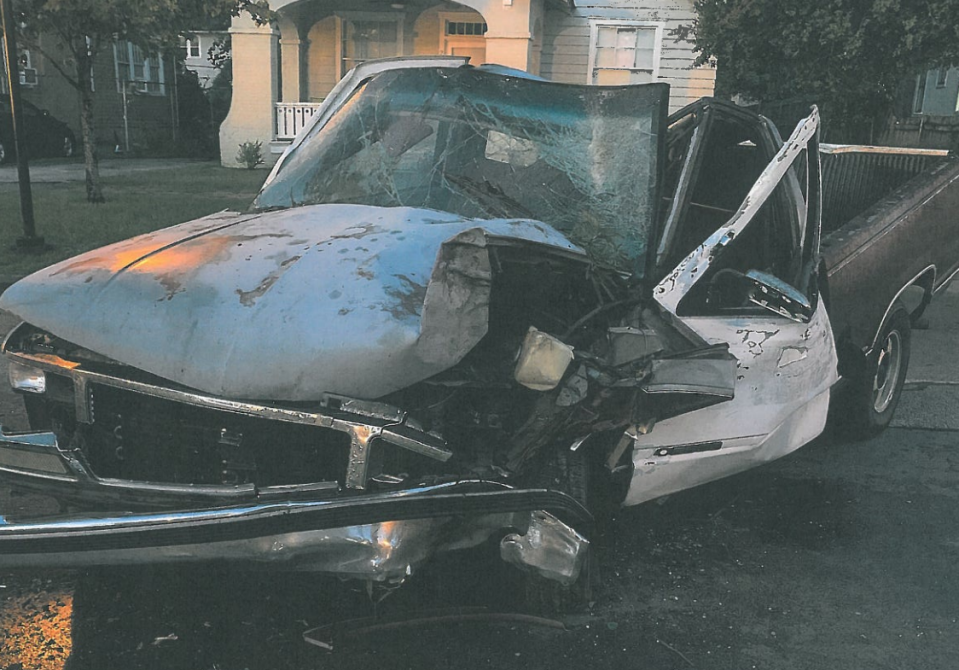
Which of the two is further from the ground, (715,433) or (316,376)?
(316,376)

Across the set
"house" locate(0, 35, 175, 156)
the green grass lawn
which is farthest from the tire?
"house" locate(0, 35, 175, 156)

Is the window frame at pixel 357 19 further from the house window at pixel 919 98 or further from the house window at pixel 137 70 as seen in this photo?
the house window at pixel 919 98

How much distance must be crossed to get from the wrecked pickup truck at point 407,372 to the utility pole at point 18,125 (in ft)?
20.6

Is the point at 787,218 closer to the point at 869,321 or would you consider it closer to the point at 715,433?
the point at 869,321

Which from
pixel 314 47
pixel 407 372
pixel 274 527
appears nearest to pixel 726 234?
pixel 407 372

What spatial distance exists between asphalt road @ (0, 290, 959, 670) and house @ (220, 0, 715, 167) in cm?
1526

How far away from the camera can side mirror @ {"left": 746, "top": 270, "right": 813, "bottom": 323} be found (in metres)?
3.33

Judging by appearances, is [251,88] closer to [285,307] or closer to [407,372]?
[285,307]

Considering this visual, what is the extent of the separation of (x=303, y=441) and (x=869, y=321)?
342cm

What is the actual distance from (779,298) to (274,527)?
2153 millimetres

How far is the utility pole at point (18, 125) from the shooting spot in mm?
8195

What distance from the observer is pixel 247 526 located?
7.37 feet

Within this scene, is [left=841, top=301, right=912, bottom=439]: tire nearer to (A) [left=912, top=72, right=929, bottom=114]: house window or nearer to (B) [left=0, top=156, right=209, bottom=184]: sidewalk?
(B) [left=0, top=156, right=209, bottom=184]: sidewalk

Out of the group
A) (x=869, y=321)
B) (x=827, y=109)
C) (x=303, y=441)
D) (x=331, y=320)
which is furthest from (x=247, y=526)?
(x=827, y=109)
